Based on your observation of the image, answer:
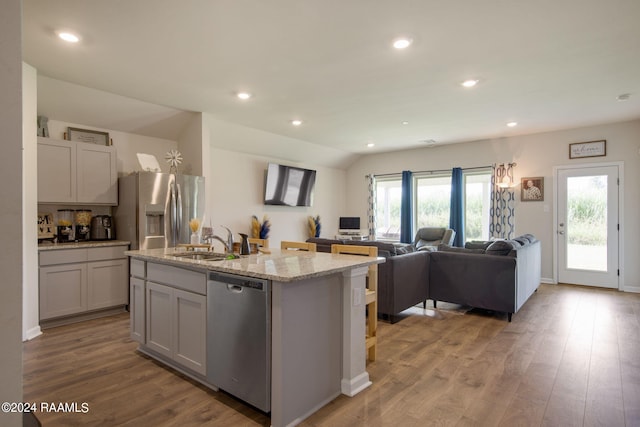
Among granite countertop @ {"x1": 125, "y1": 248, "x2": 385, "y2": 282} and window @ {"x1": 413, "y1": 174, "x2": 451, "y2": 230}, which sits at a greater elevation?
window @ {"x1": 413, "y1": 174, "x2": 451, "y2": 230}

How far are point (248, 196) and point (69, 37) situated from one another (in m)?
3.96

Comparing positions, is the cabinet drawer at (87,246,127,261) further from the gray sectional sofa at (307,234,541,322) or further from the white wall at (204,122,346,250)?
the gray sectional sofa at (307,234,541,322)

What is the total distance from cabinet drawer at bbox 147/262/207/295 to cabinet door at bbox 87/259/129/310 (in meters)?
1.72

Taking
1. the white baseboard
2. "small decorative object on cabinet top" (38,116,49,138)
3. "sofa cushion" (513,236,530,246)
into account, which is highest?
"small decorative object on cabinet top" (38,116,49,138)

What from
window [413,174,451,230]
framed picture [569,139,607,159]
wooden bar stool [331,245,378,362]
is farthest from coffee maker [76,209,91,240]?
framed picture [569,139,607,159]

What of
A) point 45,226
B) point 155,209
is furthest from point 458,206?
point 45,226

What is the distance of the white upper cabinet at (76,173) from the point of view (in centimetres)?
388

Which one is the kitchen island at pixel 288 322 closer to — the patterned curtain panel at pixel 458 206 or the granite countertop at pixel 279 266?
the granite countertop at pixel 279 266

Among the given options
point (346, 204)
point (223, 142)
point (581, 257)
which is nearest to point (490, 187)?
point (581, 257)

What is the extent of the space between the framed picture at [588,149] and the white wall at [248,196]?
4806mm

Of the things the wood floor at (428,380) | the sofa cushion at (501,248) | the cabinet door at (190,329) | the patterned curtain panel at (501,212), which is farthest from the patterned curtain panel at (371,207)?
the cabinet door at (190,329)

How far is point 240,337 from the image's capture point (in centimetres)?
210

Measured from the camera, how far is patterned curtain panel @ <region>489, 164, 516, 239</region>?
645 cm

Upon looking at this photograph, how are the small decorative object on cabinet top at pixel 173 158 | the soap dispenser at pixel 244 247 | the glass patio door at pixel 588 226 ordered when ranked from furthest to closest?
the glass patio door at pixel 588 226 < the small decorative object on cabinet top at pixel 173 158 < the soap dispenser at pixel 244 247
